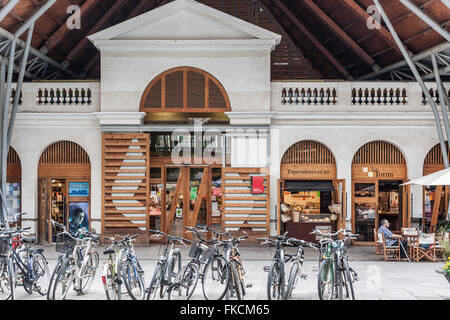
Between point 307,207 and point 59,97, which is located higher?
point 59,97

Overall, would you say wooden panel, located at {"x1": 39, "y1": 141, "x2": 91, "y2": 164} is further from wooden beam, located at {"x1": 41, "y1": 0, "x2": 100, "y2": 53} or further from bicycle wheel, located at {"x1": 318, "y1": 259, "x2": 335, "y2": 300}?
bicycle wheel, located at {"x1": 318, "y1": 259, "x2": 335, "y2": 300}

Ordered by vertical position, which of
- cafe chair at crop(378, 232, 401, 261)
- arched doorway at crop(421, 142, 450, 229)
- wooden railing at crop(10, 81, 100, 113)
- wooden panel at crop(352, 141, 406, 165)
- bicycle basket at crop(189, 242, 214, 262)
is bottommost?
cafe chair at crop(378, 232, 401, 261)

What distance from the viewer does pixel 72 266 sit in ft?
29.1

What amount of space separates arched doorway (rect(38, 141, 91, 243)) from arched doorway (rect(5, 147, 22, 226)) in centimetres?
73

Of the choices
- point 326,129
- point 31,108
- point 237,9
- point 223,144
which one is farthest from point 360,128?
point 31,108

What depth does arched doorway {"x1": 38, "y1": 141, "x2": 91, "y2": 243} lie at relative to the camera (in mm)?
17156

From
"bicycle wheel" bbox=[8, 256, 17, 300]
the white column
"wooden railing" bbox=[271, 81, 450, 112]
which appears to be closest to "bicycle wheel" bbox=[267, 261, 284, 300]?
"bicycle wheel" bbox=[8, 256, 17, 300]

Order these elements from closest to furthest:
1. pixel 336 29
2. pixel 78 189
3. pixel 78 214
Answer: pixel 78 214
pixel 78 189
pixel 336 29

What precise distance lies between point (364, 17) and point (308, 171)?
5235mm

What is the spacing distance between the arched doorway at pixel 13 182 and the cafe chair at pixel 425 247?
12575 mm

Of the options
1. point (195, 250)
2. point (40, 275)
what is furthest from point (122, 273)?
point (40, 275)

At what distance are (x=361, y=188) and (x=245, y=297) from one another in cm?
894

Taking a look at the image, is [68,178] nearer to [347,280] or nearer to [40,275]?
[40,275]
